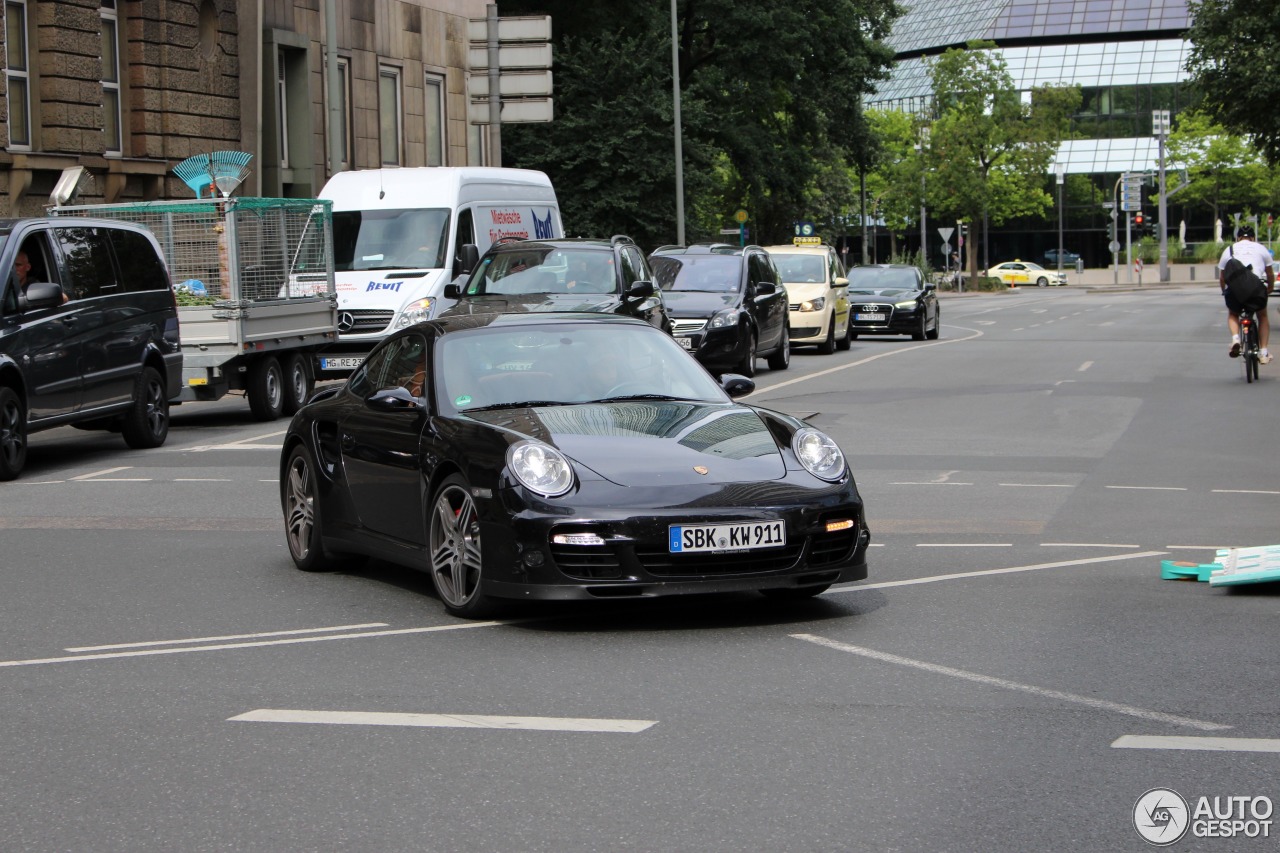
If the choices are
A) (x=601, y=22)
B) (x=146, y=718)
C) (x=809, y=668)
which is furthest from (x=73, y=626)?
(x=601, y=22)

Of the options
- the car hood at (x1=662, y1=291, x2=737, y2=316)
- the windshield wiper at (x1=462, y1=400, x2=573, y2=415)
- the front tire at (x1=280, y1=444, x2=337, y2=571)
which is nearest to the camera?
the windshield wiper at (x1=462, y1=400, x2=573, y2=415)

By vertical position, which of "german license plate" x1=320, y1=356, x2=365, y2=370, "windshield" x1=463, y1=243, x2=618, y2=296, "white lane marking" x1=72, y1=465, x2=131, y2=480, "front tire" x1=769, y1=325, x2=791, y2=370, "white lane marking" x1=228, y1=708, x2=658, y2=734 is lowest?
"white lane marking" x1=72, y1=465, x2=131, y2=480

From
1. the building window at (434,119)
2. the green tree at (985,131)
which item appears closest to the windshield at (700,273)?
the building window at (434,119)

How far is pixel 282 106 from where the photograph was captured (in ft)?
127

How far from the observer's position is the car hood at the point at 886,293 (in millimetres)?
36719

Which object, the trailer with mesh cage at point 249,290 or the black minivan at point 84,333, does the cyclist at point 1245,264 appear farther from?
the black minivan at point 84,333

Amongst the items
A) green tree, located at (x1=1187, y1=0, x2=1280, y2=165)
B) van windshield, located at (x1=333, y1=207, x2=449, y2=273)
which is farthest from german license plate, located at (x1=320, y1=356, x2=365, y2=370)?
green tree, located at (x1=1187, y1=0, x2=1280, y2=165)

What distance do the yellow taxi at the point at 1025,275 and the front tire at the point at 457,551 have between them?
306 ft

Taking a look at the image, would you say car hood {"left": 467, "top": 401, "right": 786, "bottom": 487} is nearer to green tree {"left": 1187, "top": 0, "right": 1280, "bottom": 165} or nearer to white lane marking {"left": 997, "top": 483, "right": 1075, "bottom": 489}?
white lane marking {"left": 997, "top": 483, "right": 1075, "bottom": 489}

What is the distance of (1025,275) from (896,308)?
6792cm

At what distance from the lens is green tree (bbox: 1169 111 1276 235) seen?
4006 inches

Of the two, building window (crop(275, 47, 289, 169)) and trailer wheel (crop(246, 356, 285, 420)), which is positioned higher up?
building window (crop(275, 47, 289, 169))

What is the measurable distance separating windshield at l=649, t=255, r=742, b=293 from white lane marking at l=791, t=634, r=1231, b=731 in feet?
61.0

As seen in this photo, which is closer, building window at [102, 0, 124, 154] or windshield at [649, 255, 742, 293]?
windshield at [649, 255, 742, 293]
